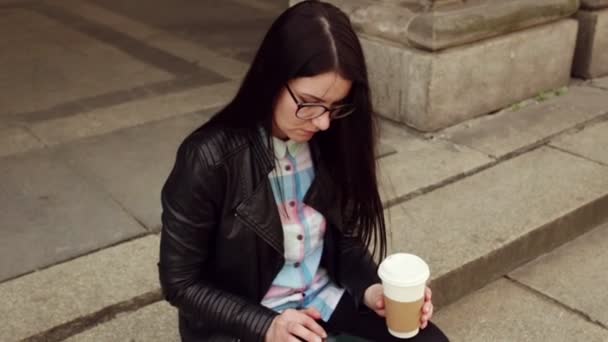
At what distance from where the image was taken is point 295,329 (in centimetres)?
188

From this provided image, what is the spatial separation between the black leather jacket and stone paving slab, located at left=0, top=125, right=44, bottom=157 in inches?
95.0

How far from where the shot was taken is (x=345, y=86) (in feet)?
6.26

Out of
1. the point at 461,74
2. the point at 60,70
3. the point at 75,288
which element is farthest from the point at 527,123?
the point at 60,70

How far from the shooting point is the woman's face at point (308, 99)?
1.87 metres

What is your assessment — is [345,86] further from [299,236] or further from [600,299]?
[600,299]

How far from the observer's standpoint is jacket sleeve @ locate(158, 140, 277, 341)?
1955mm

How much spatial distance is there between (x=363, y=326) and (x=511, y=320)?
3.82 feet

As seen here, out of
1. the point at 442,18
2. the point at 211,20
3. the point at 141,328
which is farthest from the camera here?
the point at 211,20

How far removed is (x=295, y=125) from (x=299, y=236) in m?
0.33

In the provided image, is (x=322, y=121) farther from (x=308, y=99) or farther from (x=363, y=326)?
(x=363, y=326)

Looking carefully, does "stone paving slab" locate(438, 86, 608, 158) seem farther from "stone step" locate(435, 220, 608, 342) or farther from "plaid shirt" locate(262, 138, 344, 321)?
"plaid shirt" locate(262, 138, 344, 321)

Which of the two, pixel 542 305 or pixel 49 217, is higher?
pixel 49 217

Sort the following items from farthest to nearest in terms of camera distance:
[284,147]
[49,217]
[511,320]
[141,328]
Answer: [49,217], [511,320], [141,328], [284,147]

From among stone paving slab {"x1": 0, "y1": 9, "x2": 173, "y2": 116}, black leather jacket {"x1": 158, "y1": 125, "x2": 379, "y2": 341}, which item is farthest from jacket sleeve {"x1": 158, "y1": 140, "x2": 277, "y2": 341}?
stone paving slab {"x1": 0, "y1": 9, "x2": 173, "y2": 116}
